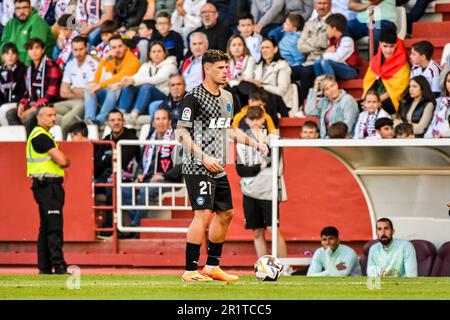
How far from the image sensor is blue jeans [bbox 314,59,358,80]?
63.5 feet

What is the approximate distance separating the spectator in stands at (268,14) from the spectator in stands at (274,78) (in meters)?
1.03

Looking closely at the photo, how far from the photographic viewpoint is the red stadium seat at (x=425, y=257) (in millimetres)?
16416

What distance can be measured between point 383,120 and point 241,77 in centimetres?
312

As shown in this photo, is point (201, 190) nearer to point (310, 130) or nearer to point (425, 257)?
point (425, 257)

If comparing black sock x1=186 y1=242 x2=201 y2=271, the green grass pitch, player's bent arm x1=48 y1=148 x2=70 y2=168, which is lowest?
the green grass pitch

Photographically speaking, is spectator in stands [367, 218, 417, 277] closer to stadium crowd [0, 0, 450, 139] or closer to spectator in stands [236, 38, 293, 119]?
stadium crowd [0, 0, 450, 139]

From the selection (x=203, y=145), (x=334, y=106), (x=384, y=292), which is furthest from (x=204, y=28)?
(x=384, y=292)

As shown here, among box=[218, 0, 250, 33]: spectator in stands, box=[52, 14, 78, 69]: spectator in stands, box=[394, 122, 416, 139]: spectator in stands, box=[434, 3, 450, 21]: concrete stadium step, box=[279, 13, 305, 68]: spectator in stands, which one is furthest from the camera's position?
box=[52, 14, 78, 69]: spectator in stands

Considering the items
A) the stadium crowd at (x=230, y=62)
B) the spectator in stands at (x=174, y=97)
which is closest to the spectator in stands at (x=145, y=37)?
the stadium crowd at (x=230, y=62)

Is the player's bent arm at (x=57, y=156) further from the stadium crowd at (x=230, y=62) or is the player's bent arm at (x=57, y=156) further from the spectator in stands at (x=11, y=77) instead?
the spectator in stands at (x=11, y=77)

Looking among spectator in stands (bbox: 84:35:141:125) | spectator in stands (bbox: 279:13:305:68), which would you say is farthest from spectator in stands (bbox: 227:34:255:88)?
spectator in stands (bbox: 84:35:141:125)

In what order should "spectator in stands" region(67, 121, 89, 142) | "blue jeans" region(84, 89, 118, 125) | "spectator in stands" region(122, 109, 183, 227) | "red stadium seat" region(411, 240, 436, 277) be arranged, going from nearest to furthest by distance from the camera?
"red stadium seat" region(411, 240, 436, 277) → "spectator in stands" region(122, 109, 183, 227) → "spectator in stands" region(67, 121, 89, 142) → "blue jeans" region(84, 89, 118, 125)

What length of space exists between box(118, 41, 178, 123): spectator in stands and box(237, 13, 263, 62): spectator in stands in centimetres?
129
